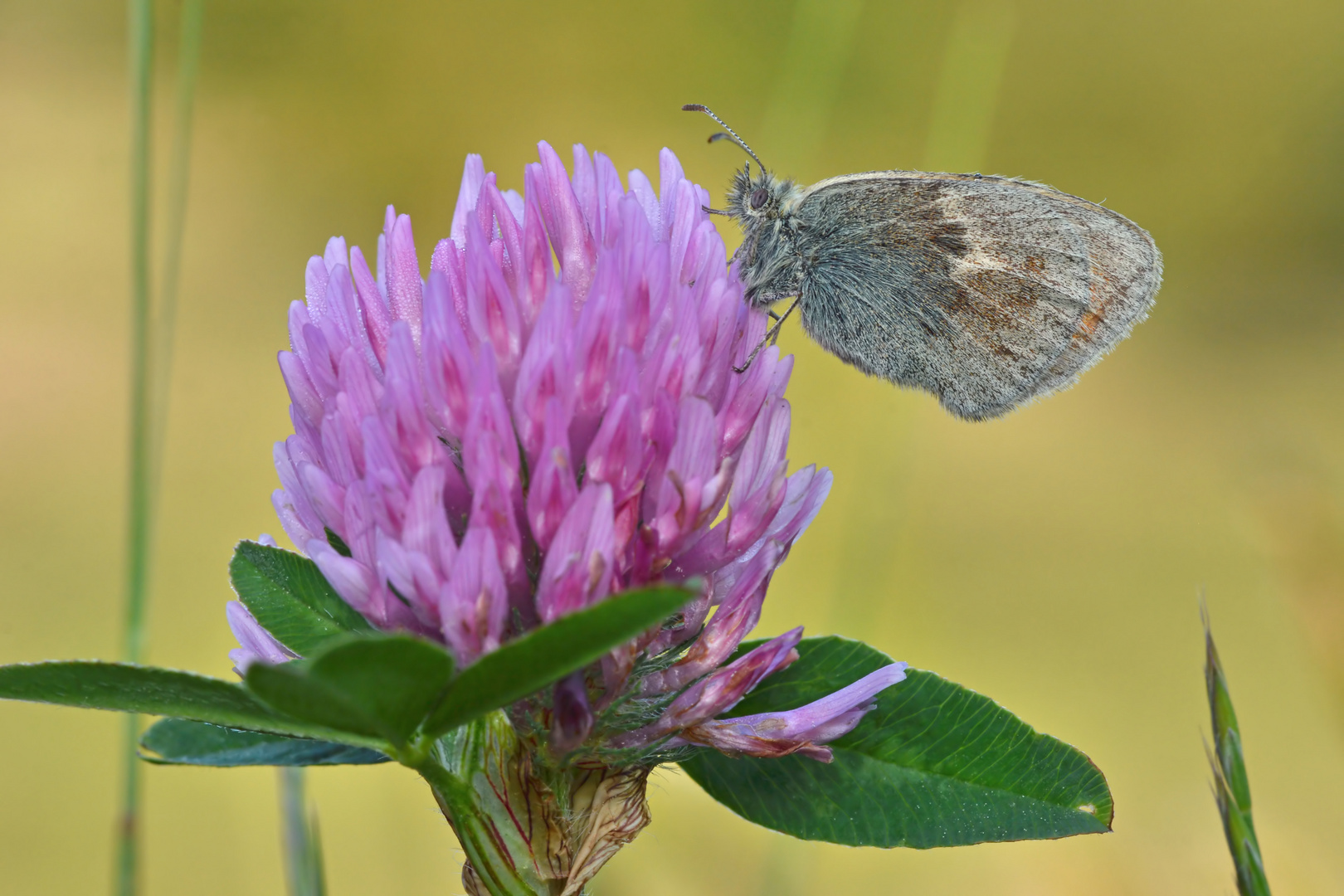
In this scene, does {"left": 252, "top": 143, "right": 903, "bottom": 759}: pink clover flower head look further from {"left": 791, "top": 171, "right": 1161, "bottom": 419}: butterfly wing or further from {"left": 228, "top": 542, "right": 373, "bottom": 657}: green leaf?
{"left": 791, "top": 171, "right": 1161, "bottom": 419}: butterfly wing

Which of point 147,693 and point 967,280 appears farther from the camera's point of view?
point 967,280

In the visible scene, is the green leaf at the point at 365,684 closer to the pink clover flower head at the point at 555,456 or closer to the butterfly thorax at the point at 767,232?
the pink clover flower head at the point at 555,456

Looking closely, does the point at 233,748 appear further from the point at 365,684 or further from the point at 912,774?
the point at 912,774

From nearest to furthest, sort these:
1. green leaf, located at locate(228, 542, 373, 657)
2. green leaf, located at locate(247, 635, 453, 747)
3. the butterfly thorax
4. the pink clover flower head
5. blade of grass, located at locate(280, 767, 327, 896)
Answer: green leaf, located at locate(247, 635, 453, 747) < the pink clover flower head < green leaf, located at locate(228, 542, 373, 657) < blade of grass, located at locate(280, 767, 327, 896) < the butterfly thorax

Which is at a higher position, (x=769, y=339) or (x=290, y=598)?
(x=769, y=339)

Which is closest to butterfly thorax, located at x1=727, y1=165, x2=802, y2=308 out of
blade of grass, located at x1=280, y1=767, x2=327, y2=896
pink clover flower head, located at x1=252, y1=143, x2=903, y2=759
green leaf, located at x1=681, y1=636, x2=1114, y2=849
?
pink clover flower head, located at x1=252, y1=143, x2=903, y2=759

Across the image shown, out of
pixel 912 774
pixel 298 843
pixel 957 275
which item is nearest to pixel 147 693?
pixel 298 843

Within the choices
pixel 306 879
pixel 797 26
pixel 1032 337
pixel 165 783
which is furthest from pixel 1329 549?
pixel 165 783
